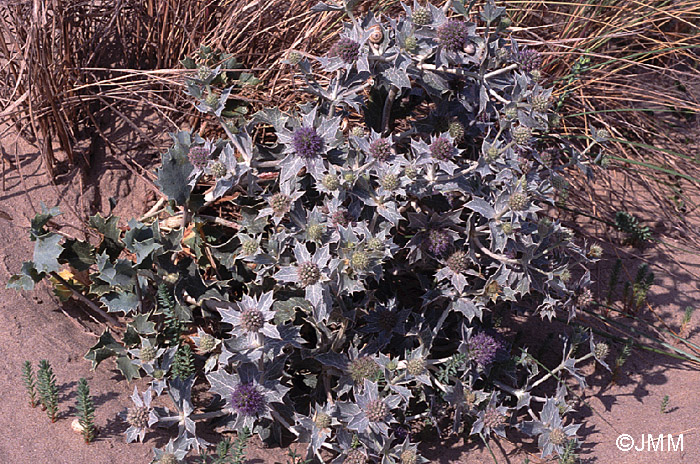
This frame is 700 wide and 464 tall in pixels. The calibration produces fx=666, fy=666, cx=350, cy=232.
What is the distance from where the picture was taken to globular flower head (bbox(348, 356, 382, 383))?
2457mm

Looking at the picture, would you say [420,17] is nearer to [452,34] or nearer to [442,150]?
[452,34]

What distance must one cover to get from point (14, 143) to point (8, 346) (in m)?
1.18

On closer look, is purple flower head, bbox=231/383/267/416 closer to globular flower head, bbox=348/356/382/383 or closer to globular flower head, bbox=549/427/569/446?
globular flower head, bbox=348/356/382/383

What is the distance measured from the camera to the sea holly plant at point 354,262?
2338 millimetres

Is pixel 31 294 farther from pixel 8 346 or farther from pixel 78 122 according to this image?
pixel 78 122

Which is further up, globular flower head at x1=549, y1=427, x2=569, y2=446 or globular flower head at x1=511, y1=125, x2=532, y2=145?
globular flower head at x1=511, y1=125, x2=532, y2=145

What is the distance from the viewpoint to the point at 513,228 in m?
2.33

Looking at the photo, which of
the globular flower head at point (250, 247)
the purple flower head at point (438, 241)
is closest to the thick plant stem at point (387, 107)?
the purple flower head at point (438, 241)

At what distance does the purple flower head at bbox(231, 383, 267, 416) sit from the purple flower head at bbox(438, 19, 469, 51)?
1414 mm

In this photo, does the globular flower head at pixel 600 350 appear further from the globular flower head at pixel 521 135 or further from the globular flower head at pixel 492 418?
the globular flower head at pixel 521 135

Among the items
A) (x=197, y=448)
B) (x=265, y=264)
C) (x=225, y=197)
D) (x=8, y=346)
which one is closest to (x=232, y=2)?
(x=225, y=197)

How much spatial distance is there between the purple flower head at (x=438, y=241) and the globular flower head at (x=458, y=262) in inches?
1.7

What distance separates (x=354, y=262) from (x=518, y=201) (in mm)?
617

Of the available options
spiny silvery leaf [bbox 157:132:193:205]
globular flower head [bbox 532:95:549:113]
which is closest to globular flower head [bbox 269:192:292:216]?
spiny silvery leaf [bbox 157:132:193:205]
